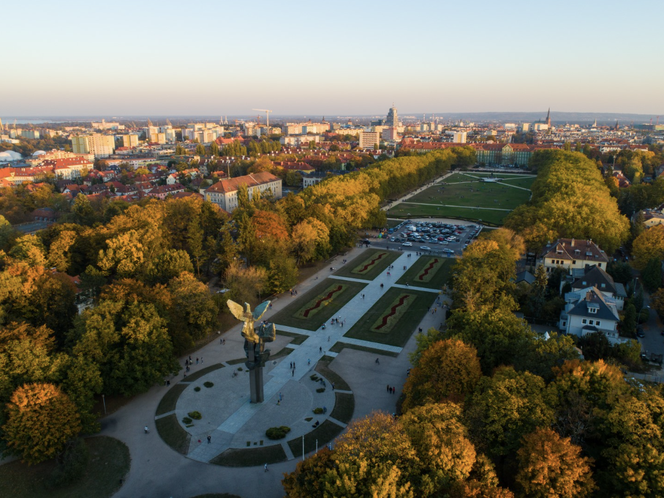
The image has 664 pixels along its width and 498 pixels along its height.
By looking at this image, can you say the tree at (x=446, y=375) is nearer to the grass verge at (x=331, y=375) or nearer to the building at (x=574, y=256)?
the grass verge at (x=331, y=375)

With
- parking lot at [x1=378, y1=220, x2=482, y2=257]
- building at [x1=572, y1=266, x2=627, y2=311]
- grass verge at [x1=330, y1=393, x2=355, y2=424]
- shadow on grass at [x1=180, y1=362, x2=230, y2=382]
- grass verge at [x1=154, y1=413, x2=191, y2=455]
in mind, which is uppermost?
building at [x1=572, y1=266, x2=627, y2=311]

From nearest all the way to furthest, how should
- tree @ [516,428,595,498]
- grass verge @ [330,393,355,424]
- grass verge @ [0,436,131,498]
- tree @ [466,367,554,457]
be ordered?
1. tree @ [516,428,595,498]
2. tree @ [466,367,554,457]
3. grass verge @ [0,436,131,498]
4. grass verge @ [330,393,355,424]

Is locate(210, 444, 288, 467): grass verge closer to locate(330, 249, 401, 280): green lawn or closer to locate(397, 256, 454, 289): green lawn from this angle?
locate(397, 256, 454, 289): green lawn

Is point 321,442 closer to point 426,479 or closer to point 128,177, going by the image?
point 426,479

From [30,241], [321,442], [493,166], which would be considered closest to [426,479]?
[321,442]

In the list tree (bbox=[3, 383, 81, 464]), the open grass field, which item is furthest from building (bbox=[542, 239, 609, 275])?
tree (bbox=[3, 383, 81, 464])

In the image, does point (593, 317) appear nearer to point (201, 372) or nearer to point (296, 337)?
point (296, 337)

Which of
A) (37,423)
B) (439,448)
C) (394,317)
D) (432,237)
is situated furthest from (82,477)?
(432,237)
